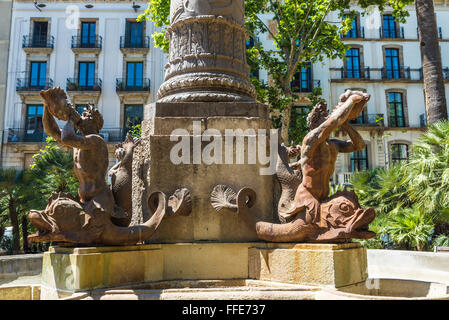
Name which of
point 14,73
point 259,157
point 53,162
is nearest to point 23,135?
point 14,73

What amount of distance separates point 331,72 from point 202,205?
28.5m

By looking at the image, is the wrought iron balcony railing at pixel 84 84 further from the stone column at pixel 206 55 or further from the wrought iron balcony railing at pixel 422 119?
the stone column at pixel 206 55

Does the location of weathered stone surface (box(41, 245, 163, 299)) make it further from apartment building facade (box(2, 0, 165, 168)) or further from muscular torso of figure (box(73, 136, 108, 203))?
apartment building facade (box(2, 0, 165, 168))

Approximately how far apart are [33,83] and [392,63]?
27.5 m

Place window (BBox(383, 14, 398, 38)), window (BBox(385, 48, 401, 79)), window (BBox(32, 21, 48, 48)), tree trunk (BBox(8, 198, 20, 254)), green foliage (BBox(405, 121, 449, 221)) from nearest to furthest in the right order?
1. green foliage (BBox(405, 121, 449, 221))
2. tree trunk (BBox(8, 198, 20, 254))
3. window (BBox(32, 21, 48, 48))
4. window (BBox(385, 48, 401, 79))
5. window (BBox(383, 14, 398, 38))

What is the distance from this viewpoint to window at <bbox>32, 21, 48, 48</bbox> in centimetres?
2965

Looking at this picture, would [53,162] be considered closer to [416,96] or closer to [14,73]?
[14,73]

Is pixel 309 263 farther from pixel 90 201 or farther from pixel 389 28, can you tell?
pixel 389 28

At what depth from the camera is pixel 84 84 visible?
2927cm

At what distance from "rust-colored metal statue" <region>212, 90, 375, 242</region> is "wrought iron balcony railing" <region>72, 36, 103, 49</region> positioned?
28.3 meters

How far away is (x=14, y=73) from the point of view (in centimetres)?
2933

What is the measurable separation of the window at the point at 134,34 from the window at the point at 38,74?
21.0ft

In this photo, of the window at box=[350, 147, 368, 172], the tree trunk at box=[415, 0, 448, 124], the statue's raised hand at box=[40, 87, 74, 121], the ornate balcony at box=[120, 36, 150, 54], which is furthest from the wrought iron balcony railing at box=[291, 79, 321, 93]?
the statue's raised hand at box=[40, 87, 74, 121]

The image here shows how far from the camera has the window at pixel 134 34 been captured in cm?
2956
